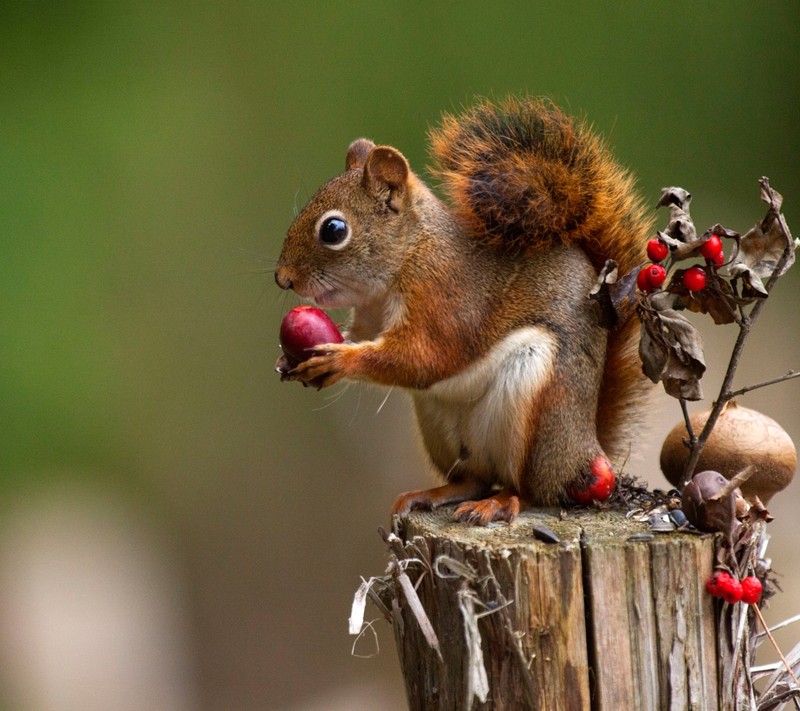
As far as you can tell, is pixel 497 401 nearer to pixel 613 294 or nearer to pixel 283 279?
pixel 613 294

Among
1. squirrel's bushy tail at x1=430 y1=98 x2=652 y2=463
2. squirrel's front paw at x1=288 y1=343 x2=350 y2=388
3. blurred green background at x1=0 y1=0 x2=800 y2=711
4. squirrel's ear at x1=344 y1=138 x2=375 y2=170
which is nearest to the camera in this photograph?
squirrel's front paw at x1=288 y1=343 x2=350 y2=388

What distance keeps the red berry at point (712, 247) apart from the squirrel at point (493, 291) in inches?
9.8

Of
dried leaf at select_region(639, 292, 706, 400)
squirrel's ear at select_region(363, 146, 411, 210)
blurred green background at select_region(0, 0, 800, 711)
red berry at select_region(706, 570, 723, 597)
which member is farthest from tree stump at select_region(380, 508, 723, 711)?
blurred green background at select_region(0, 0, 800, 711)

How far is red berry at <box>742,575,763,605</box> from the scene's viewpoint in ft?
4.84

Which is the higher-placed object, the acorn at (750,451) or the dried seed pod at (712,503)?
the acorn at (750,451)

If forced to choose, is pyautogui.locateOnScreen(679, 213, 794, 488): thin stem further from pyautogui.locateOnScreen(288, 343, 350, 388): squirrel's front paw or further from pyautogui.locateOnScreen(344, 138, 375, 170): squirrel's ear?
pyautogui.locateOnScreen(344, 138, 375, 170): squirrel's ear

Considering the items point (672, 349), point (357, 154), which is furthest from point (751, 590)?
point (357, 154)

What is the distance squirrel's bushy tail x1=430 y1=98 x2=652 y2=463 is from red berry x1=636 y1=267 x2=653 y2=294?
183 millimetres

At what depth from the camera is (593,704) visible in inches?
57.9

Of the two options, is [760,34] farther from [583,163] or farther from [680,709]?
[680,709]

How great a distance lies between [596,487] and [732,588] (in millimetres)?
312

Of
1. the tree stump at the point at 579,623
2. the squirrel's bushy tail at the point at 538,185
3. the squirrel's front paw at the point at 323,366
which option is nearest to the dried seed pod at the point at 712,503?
the tree stump at the point at 579,623

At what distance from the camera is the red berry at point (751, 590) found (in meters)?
1.47

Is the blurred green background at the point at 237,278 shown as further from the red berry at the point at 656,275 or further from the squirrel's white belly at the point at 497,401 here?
the red berry at the point at 656,275
